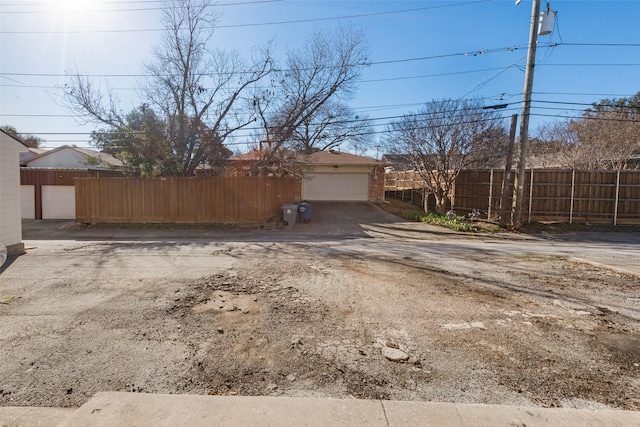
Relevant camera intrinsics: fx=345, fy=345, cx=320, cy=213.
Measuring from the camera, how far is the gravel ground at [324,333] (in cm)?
293

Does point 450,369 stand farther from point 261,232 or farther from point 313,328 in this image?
point 261,232

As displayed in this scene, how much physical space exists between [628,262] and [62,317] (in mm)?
11182

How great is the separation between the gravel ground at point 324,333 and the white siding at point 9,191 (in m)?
2.22

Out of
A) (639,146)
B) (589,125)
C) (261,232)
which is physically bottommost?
(261,232)

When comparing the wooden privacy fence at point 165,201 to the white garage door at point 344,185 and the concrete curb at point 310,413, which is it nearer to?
the white garage door at point 344,185

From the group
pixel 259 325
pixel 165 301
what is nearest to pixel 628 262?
pixel 259 325

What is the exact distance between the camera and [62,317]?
4.40 m

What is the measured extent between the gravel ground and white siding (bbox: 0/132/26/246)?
222cm

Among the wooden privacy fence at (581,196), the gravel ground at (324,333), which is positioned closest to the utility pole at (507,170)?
the wooden privacy fence at (581,196)

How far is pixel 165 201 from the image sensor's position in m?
15.3

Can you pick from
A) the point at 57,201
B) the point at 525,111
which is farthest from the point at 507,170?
the point at 57,201

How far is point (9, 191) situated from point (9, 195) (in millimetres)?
103

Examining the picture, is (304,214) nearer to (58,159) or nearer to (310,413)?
(310,413)

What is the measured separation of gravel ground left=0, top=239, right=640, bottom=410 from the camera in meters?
2.93
